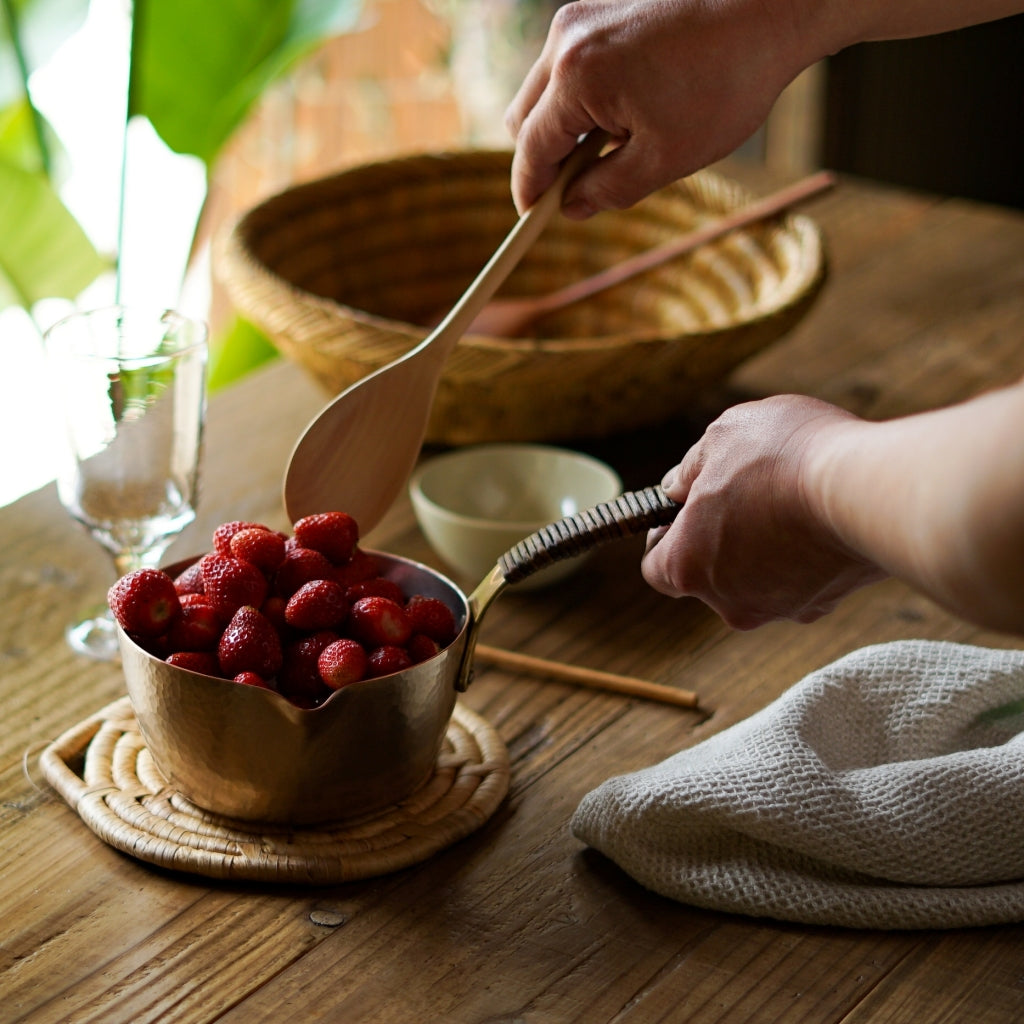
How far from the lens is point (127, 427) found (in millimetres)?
953

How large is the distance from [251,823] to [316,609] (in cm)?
14

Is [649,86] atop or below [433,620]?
atop

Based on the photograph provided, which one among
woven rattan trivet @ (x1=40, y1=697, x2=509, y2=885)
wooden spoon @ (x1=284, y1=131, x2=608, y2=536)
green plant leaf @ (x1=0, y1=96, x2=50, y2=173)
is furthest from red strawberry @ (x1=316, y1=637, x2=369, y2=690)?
Result: green plant leaf @ (x1=0, y1=96, x2=50, y2=173)

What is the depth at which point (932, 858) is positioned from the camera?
29.3 inches

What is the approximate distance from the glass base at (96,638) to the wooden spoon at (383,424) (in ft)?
0.60

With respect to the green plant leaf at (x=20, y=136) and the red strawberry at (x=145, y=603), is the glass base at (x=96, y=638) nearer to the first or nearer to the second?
the red strawberry at (x=145, y=603)

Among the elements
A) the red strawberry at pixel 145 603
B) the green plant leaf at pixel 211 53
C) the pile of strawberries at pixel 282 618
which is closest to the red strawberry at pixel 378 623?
the pile of strawberries at pixel 282 618

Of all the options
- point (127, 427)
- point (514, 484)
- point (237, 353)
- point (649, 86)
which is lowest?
point (237, 353)

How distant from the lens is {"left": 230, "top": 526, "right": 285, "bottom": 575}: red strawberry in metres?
0.81

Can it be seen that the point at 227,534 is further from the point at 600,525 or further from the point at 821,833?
the point at 821,833

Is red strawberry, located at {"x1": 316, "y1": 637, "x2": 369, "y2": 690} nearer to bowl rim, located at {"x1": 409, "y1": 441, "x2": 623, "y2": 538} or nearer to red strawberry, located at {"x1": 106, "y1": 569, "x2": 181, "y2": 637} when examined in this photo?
red strawberry, located at {"x1": 106, "y1": 569, "x2": 181, "y2": 637}

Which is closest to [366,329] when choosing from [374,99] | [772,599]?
[772,599]

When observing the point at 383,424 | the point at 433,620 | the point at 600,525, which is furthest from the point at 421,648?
the point at 383,424

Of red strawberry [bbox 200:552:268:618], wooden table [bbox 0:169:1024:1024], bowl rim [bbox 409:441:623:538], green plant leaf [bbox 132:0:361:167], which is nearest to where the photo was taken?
wooden table [bbox 0:169:1024:1024]
